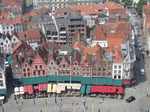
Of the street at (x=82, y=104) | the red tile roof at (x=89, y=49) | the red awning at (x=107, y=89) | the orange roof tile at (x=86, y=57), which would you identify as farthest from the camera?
the red tile roof at (x=89, y=49)

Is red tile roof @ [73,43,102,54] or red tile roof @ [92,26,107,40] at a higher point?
red tile roof @ [92,26,107,40]

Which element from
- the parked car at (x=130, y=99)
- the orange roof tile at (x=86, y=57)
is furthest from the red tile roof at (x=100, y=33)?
the parked car at (x=130, y=99)

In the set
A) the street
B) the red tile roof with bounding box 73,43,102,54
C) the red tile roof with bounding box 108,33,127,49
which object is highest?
the red tile roof with bounding box 108,33,127,49

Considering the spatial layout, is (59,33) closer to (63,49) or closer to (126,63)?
(63,49)

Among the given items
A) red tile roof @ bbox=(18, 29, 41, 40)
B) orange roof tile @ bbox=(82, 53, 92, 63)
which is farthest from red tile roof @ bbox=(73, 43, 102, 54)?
red tile roof @ bbox=(18, 29, 41, 40)

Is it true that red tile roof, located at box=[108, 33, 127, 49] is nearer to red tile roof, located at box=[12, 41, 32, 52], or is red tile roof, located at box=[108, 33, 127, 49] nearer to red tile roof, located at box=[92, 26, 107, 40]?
red tile roof, located at box=[92, 26, 107, 40]

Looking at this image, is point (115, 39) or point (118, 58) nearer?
point (118, 58)

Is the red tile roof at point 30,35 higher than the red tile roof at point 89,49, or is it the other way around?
the red tile roof at point 30,35

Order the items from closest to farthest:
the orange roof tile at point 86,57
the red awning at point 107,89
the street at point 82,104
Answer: the street at point 82,104 < the red awning at point 107,89 < the orange roof tile at point 86,57

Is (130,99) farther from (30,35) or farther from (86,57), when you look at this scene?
(30,35)

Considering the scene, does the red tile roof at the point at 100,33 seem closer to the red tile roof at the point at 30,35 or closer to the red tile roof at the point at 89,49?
the red tile roof at the point at 89,49

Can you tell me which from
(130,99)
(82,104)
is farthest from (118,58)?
(82,104)

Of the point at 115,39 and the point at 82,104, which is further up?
the point at 115,39
